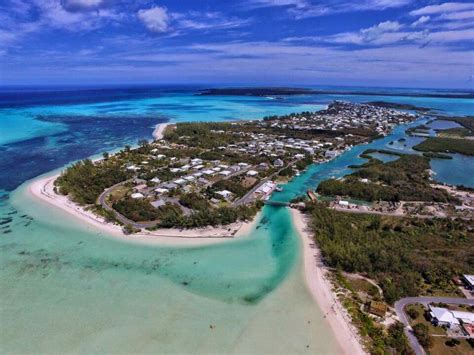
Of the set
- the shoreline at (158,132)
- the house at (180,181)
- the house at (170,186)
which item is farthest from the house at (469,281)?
the shoreline at (158,132)

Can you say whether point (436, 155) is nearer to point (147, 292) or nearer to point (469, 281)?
point (469, 281)

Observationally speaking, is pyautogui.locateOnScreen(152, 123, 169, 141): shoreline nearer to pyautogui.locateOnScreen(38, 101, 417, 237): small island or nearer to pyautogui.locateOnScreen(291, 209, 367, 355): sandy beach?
pyautogui.locateOnScreen(38, 101, 417, 237): small island

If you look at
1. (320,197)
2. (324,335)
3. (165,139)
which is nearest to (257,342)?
(324,335)

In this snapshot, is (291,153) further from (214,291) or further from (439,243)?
(214,291)

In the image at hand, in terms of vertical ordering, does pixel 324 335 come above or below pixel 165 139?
below

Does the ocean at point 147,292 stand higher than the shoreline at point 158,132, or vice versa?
the shoreline at point 158,132

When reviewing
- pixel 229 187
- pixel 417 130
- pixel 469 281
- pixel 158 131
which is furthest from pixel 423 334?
pixel 417 130

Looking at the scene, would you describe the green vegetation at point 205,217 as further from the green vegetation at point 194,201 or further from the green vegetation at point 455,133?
the green vegetation at point 455,133
